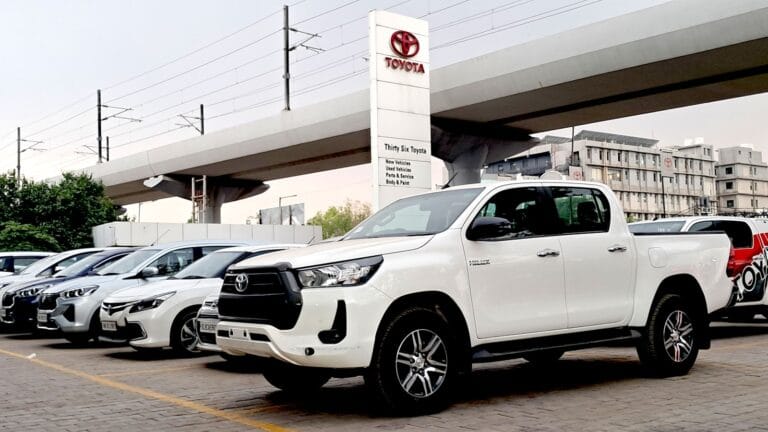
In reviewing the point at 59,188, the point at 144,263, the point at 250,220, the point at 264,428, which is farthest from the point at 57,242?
the point at 250,220

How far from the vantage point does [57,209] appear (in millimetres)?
45844

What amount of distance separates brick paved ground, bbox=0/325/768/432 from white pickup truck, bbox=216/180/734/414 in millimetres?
333

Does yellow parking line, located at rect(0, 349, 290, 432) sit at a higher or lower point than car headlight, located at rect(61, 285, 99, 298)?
lower

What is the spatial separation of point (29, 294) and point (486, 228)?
1125 centimetres

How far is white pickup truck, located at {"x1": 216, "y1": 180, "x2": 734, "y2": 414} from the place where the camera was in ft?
20.3

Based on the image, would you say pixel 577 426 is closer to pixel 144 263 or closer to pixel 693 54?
pixel 144 263

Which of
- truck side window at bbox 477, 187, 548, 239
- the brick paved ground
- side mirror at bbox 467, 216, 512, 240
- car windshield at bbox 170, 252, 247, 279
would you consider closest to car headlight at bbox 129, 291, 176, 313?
car windshield at bbox 170, 252, 247, 279

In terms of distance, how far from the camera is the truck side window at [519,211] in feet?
23.9

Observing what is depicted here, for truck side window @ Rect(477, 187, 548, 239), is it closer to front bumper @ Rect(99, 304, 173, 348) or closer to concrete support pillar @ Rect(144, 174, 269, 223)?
front bumper @ Rect(99, 304, 173, 348)

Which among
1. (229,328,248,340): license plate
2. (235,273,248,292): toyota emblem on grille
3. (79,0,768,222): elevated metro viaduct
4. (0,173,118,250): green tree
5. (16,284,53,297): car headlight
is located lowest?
(229,328,248,340): license plate

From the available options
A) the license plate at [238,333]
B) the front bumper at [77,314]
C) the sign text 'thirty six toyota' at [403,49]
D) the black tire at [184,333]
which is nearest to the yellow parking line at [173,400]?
the license plate at [238,333]

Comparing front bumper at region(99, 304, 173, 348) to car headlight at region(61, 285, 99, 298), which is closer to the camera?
front bumper at region(99, 304, 173, 348)

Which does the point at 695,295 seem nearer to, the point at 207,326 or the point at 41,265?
the point at 207,326

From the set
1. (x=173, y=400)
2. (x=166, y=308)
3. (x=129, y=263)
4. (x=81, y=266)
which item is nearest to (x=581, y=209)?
(x=173, y=400)
